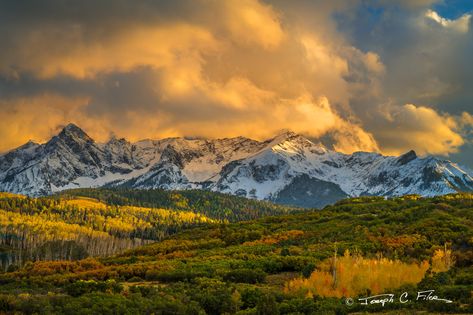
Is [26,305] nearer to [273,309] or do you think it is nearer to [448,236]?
[273,309]

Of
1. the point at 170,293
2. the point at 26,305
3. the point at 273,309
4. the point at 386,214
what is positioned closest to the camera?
the point at 273,309

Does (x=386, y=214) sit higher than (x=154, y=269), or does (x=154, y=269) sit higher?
(x=386, y=214)

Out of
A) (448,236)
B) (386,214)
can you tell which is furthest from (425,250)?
(386,214)

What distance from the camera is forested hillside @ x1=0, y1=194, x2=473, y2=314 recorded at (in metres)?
29.1

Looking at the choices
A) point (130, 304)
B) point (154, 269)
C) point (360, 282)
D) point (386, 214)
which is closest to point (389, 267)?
point (360, 282)

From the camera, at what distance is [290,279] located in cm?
4556

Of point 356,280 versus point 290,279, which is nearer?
point 356,280

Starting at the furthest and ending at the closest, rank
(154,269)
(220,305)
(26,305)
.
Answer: (154,269)
(220,305)
(26,305)

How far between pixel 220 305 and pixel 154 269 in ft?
78.2

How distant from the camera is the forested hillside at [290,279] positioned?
1145 inches

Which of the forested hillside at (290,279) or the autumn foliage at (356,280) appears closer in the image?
the forested hillside at (290,279)

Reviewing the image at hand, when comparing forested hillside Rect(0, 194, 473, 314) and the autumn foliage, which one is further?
the autumn foliage

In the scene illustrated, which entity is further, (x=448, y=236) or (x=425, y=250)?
(x=448, y=236)

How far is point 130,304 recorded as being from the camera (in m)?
30.5
